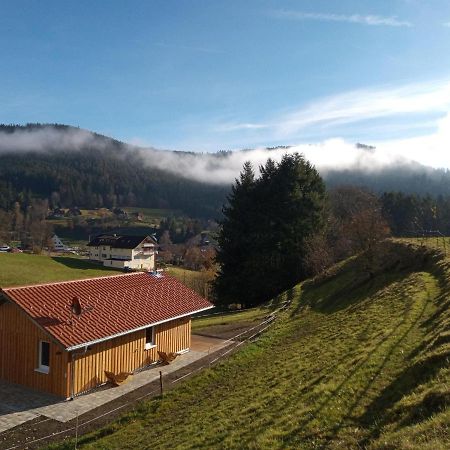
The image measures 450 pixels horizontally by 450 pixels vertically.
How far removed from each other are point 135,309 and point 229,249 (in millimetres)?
28535

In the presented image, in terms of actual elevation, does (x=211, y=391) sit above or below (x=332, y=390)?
below

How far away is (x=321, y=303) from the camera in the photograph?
3434cm

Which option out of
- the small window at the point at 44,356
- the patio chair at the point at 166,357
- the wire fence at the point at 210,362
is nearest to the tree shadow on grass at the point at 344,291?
the wire fence at the point at 210,362

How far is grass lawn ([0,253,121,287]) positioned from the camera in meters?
61.0

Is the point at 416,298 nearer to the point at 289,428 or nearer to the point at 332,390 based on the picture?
the point at 332,390

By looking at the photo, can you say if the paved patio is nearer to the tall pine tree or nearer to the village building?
the village building

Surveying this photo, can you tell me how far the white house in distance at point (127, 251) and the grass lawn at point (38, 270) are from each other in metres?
17.5

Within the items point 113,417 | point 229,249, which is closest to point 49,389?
point 113,417

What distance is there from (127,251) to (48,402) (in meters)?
94.7

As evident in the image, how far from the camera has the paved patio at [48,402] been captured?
56.3 ft

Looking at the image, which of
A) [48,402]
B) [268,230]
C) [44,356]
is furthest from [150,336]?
[268,230]

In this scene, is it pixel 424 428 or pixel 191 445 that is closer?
pixel 424 428

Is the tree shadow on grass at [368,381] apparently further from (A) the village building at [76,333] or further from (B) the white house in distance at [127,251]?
(B) the white house in distance at [127,251]

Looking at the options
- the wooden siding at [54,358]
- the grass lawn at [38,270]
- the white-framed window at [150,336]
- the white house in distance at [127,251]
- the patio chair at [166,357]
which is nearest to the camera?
the wooden siding at [54,358]
